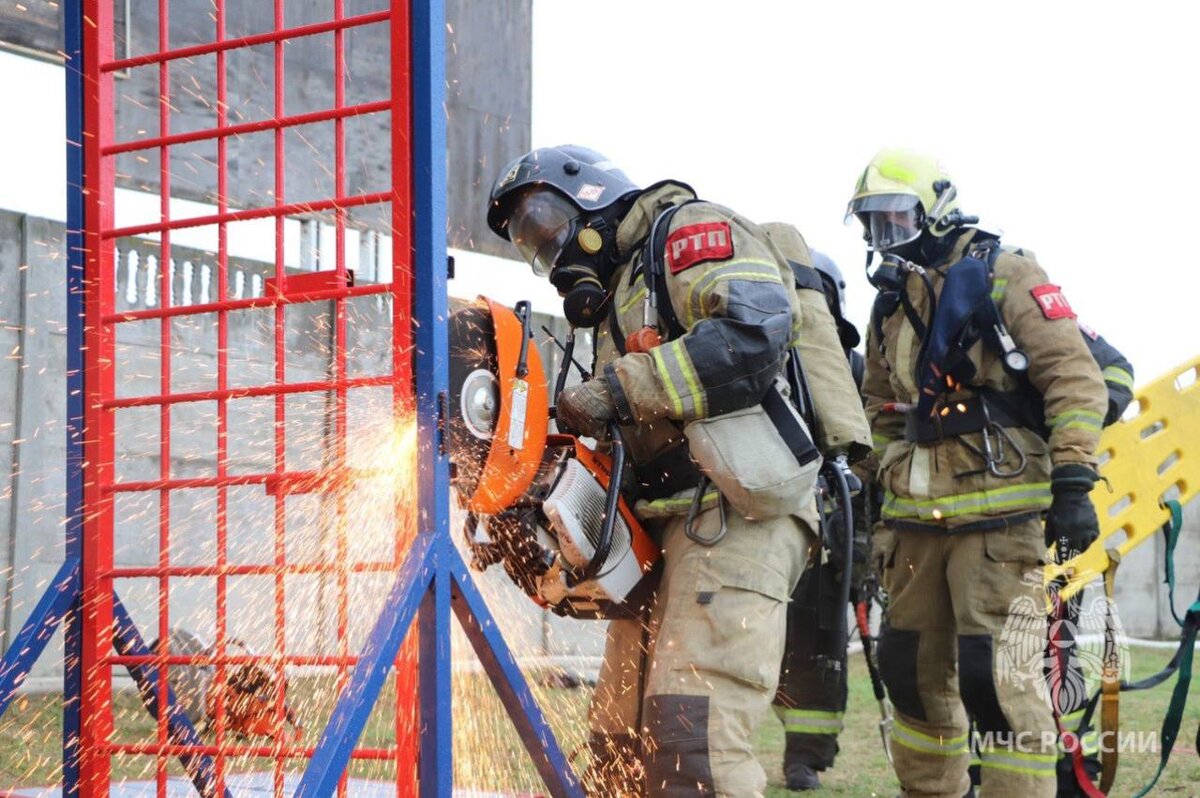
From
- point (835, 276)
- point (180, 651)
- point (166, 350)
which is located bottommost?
point (180, 651)

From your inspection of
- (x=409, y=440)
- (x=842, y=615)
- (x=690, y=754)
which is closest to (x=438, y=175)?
(x=409, y=440)

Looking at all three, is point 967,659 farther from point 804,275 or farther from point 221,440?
point 221,440

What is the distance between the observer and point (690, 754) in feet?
10.2

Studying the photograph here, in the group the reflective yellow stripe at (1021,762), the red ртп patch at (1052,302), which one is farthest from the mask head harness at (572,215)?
the reflective yellow stripe at (1021,762)

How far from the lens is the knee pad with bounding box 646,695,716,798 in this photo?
10.2 feet

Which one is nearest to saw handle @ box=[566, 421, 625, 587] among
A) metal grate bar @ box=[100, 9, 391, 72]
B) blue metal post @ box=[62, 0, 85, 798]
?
metal grate bar @ box=[100, 9, 391, 72]

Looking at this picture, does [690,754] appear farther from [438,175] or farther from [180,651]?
[180,651]

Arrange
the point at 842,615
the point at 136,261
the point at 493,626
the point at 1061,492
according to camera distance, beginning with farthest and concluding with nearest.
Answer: the point at 136,261 → the point at 1061,492 → the point at 842,615 → the point at 493,626

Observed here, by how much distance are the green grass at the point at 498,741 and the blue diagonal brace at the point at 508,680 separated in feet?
5.01

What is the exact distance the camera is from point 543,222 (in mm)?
3791

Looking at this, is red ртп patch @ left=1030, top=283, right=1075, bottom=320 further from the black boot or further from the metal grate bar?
the metal grate bar

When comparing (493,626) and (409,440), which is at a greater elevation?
(409,440)

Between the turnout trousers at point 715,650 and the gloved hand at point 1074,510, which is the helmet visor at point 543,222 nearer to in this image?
the turnout trousers at point 715,650

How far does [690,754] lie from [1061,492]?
1.91 m
